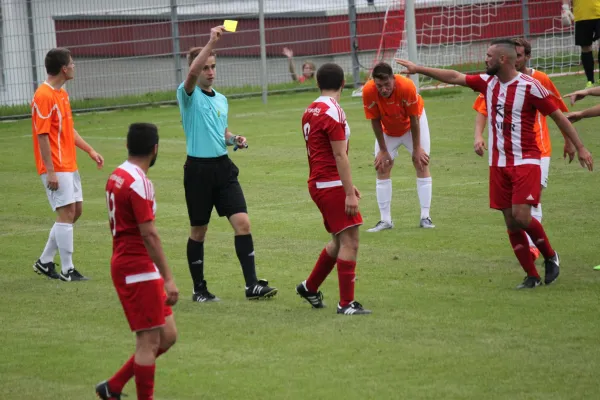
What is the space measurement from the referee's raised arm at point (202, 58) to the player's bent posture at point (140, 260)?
227 cm

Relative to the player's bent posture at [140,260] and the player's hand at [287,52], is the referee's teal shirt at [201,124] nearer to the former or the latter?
the player's bent posture at [140,260]

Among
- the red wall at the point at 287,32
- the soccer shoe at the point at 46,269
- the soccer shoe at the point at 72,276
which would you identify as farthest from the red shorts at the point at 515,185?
the red wall at the point at 287,32

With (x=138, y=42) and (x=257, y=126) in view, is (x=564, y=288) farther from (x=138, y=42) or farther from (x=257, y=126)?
(x=138, y=42)

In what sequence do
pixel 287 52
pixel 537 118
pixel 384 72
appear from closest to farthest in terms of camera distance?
pixel 537 118 → pixel 384 72 → pixel 287 52

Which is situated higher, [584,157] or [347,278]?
[584,157]

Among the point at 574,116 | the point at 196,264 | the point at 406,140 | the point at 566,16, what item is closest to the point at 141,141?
the point at 196,264

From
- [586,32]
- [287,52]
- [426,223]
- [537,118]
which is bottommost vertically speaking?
[426,223]

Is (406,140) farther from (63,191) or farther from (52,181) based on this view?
(52,181)

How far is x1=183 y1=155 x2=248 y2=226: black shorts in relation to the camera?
948 cm

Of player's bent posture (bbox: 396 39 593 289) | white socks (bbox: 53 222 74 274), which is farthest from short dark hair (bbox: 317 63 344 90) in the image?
white socks (bbox: 53 222 74 274)

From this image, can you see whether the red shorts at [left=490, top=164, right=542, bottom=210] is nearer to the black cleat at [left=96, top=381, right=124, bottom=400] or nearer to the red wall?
the black cleat at [left=96, top=381, right=124, bottom=400]

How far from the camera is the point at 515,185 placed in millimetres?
9391

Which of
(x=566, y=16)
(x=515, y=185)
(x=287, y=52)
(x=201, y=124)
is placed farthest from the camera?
(x=287, y=52)

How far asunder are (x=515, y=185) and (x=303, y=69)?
18.0 meters
